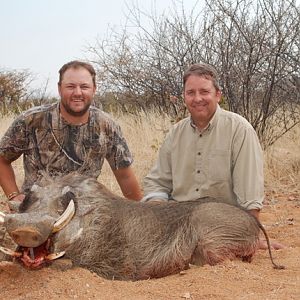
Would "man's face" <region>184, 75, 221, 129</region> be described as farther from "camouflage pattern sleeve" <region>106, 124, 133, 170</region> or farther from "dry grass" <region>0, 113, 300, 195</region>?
"dry grass" <region>0, 113, 300, 195</region>

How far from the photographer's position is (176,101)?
8930 mm

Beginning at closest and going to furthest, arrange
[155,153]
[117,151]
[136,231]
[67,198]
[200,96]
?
1. [67,198]
2. [136,231]
3. [200,96]
4. [117,151]
5. [155,153]

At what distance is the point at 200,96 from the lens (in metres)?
4.59

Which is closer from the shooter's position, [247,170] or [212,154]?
[247,170]

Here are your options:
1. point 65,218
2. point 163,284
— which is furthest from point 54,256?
point 163,284

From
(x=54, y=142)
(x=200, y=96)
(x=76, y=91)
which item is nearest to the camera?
(x=200, y=96)

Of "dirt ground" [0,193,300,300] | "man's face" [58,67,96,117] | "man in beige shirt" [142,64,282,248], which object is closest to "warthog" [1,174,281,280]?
"dirt ground" [0,193,300,300]

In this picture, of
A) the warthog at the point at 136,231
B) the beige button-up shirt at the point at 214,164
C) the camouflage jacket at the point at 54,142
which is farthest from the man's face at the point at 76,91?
the warthog at the point at 136,231

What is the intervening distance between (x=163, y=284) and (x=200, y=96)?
169cm

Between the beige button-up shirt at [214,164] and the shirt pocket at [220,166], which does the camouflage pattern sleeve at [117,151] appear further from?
the shirt pocket at [220,166]

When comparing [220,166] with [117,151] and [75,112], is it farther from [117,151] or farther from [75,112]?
[75,112]

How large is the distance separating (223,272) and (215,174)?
4.02 feet

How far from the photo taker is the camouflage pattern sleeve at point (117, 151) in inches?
207

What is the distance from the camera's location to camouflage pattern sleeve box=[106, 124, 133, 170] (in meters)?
5.27
